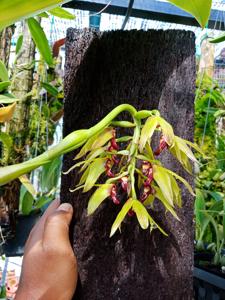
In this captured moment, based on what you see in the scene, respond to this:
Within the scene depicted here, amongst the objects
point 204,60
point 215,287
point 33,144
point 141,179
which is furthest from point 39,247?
point 204,60

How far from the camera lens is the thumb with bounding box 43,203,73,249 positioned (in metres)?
0.41

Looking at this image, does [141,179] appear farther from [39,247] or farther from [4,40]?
[4,40]

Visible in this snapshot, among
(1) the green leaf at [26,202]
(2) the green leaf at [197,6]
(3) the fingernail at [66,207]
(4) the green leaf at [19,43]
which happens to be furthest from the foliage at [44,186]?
(2) the green leaf at [197,6]

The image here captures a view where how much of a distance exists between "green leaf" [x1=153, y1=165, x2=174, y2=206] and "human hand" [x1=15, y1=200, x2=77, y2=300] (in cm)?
11

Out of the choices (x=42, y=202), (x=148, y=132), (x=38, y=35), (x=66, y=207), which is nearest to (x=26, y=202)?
(x=42, y=202)

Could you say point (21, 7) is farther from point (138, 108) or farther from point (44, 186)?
point (44, 186)

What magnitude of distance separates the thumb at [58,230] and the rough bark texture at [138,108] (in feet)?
0.04

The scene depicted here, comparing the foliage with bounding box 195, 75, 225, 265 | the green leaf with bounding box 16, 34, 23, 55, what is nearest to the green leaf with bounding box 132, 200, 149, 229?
the foliage with bounding box 195, 75, 225, 265

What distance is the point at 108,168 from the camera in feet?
1.28

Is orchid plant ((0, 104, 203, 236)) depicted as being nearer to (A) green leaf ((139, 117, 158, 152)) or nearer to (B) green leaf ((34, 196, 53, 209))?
(A) green leaf ((139, 117, 158, 152))

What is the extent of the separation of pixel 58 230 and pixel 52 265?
4cm

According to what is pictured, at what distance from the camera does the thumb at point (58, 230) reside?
414 mm

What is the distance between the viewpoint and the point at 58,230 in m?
0.42

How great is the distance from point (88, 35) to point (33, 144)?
106 centimetres
